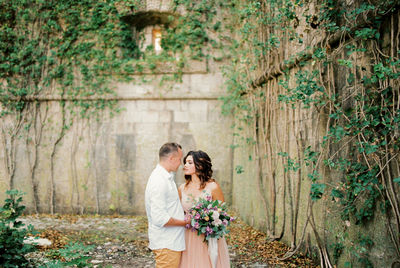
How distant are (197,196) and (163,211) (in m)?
0.67

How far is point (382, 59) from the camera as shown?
2721 mm

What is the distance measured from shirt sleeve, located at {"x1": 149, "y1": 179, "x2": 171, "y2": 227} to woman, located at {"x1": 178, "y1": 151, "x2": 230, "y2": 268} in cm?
42

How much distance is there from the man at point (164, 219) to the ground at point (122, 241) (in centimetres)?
165

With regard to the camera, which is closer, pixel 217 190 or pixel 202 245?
pixel 202 245

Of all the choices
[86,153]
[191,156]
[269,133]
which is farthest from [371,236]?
A: [86,153]

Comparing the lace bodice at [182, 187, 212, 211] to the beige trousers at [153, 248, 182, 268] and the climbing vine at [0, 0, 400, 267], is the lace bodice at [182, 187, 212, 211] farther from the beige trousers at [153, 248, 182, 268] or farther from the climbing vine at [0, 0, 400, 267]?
the climbing vine at [0, 0, 400, 267]

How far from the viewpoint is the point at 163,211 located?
2512mm

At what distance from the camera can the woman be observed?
288 centimetres

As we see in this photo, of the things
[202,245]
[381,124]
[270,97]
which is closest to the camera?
[381,124]

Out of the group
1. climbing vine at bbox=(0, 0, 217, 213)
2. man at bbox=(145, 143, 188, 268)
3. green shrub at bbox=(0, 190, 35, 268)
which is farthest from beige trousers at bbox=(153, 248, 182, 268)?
climbing vine at bbox=(0, 0, 217, 213)

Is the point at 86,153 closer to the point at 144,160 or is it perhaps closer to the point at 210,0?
the point at 144,160

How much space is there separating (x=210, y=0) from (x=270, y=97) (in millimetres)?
3385

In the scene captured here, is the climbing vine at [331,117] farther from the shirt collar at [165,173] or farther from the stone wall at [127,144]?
the stone wall at [127,144]

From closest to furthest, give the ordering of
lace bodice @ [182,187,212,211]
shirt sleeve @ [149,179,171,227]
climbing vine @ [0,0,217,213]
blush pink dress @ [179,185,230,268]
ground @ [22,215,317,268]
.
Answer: shirt sleeve @ [149,179,171,227], blush pink dress @ [179,185,230,268], lace bodice @ [182,187,212,211], ground @ [22,215,317,268], climbing vine @ [0,0,217,213]
